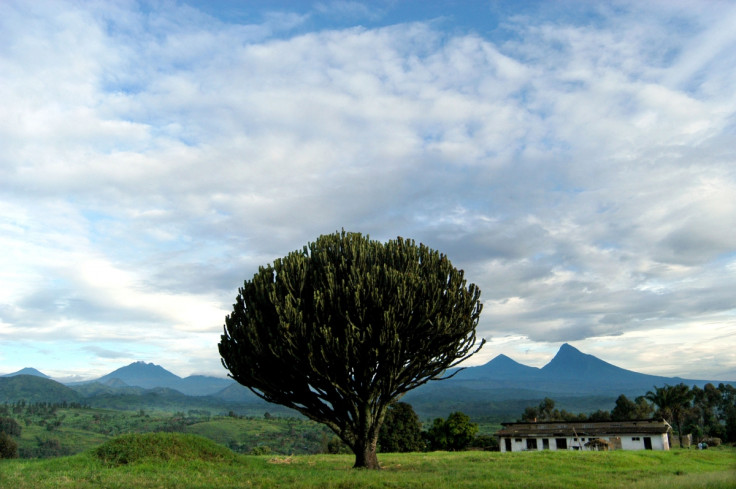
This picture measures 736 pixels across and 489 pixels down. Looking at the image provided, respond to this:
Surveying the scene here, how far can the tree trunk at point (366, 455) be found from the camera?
24594 mm

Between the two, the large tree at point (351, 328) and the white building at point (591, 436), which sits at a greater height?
the large tree at point (351, 328)

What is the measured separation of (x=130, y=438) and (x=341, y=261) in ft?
39.1

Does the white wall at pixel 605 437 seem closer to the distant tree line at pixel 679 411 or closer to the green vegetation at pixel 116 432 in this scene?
the distant tree line at pixel 679 411

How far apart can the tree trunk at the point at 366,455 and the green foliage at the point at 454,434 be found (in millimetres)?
33444

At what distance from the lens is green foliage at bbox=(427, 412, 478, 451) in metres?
55.8

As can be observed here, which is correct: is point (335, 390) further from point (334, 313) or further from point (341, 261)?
point (341, 261)

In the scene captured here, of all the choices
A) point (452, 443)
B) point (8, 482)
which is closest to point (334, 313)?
point (8, 482)

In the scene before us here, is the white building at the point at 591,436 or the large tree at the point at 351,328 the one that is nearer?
the large tree at the point at 351,328

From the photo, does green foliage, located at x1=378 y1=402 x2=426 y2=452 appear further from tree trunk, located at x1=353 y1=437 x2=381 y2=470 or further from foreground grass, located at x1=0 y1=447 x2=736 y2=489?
foreground grass, located at x1=0 y1=447 x2=736 y2=489

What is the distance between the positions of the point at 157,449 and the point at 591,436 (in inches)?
1915

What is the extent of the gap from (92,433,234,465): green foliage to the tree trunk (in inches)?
237

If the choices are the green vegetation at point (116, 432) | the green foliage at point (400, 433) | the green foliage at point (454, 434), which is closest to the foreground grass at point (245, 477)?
the green foliage at point (454, 434)

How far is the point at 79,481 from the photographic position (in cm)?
1608

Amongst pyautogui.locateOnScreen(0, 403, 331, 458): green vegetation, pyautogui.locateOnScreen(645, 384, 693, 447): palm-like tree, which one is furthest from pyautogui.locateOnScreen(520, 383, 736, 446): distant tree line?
pyautogui.locateOnScreen(0, 403, 331, 458): green vegetation
